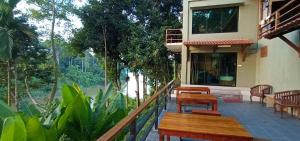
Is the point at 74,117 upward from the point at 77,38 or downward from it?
A: downward

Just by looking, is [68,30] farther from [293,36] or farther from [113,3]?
[293,36]

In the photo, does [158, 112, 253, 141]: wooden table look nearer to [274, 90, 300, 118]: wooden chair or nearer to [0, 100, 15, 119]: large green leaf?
[0, 100, 15, 119]: large green leaf

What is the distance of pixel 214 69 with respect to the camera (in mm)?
12352

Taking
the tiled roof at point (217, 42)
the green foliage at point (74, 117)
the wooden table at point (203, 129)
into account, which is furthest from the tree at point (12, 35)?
the wooden table at point (203, 129)

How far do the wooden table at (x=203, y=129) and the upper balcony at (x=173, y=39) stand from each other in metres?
10.5

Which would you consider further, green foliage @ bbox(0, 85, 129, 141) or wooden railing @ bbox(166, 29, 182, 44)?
wooden railing @ bbox(166, 29, 182, 44)

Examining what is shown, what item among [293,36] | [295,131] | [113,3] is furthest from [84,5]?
[295,131]

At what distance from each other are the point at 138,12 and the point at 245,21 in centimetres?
925

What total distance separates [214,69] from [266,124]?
6.45 meters

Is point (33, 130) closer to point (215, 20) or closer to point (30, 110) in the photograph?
point (30, 110)

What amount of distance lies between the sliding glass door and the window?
1323 mm

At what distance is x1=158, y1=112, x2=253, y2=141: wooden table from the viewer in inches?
112

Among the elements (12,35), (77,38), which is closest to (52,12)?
(77,38)

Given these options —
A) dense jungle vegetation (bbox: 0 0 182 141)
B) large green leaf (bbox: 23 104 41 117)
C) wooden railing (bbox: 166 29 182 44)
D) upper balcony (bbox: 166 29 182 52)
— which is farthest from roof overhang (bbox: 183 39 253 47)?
large green leaf (bbox: 23 104 41 117)
